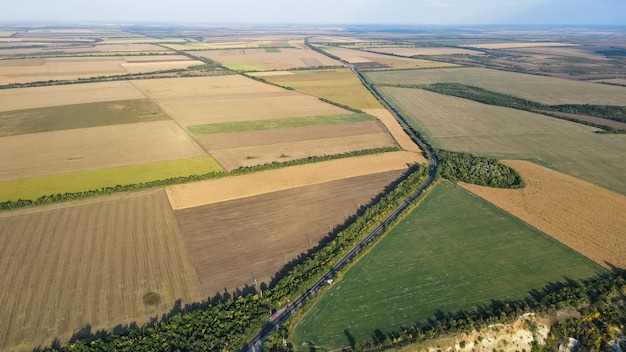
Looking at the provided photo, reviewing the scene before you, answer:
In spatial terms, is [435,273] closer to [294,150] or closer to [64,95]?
[294,150]

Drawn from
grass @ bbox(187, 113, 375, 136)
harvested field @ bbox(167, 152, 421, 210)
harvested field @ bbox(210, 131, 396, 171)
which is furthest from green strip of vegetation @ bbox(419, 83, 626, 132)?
harvested field @ bbox(167, 152, 421, 210)

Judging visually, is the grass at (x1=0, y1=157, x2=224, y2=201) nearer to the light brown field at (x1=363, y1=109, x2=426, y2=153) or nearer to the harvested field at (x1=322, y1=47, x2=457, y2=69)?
the light brown field at (x1=363, y1=109, x2=426, y2=153)

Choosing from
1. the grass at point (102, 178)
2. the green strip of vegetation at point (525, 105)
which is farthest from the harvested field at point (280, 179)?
the green strip of vegetation at point (525, 105)

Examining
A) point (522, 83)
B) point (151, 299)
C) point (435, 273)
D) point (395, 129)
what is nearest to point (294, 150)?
point (395, 129)

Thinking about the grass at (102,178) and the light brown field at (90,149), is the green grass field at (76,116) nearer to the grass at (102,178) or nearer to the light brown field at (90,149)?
the light brown field at (90,149)

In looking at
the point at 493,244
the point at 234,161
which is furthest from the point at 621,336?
the point at 234,161
